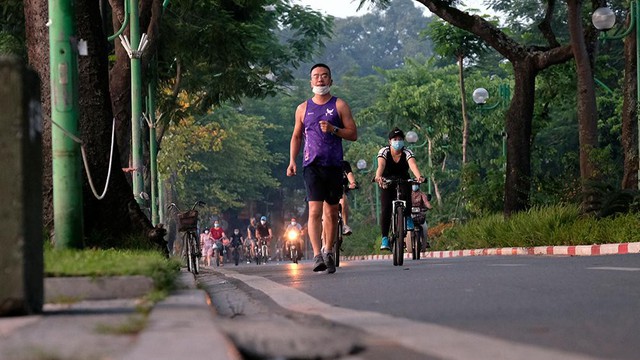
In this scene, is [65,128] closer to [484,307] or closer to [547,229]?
[484,307]

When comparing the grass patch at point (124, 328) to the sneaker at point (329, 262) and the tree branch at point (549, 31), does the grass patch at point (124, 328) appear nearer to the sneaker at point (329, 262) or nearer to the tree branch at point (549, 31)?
the sneaker at point (329, 262)

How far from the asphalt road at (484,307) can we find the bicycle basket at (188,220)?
7335mm

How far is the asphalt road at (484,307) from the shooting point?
6.71 metres

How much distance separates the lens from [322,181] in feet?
48.0

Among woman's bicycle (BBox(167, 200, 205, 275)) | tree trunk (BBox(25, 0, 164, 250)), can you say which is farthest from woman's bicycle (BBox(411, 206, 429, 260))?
tree trunk (BBox(25, 0, 164, 250))

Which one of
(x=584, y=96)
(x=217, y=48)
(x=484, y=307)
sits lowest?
(x=484, y=307)

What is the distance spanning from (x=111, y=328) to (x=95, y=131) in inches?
423

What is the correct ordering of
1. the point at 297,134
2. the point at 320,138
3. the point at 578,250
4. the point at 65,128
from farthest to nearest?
the point at 578,250, the point at 297,134, the point at 320,138, the point at 65,128

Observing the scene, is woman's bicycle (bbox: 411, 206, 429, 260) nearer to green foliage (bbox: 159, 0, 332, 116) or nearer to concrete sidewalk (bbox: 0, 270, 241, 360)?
green foliage (bbox: 159, 0, 332, 116)

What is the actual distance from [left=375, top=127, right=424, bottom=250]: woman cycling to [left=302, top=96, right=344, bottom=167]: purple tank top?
407cm

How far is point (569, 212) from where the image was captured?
2644 cm

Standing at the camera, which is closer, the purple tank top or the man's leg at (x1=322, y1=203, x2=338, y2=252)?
the purple tank top

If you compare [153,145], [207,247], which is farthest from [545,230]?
[207,247]

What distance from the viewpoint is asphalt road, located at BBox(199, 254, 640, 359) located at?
6.71m
